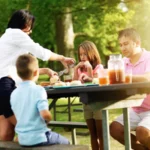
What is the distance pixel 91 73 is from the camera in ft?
17.8

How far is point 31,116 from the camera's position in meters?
3.90

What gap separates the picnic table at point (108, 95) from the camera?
394 centimetres

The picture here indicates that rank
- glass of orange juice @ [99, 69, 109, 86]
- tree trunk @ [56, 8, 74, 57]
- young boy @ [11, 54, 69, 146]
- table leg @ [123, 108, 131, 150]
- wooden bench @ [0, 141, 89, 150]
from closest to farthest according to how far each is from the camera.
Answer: wooden bench @ [0, 141, 89, 150], young boy @ [11, 54, 69, 146], glass of orange juice @ [99, 69, 109, 86], table leg @ [123, 108, 131, 150], tree trunk @ [56, 8, 74, 57]

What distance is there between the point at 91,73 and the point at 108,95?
125 centimetres

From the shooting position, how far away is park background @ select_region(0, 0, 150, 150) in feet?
54.9

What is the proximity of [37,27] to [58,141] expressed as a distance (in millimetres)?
18098

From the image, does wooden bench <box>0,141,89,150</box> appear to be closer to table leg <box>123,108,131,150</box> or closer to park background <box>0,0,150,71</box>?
table leg <box>123,108,131,150</box>

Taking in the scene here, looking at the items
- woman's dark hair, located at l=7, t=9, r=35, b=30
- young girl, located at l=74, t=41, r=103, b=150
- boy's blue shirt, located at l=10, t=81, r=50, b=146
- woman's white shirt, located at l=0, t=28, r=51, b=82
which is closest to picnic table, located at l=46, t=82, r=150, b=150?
boy's blue shirt, located at l=10, t=81, r=50, b=146

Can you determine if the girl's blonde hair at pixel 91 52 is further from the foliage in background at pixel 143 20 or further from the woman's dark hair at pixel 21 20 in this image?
the foliage in background at pixel 143 20

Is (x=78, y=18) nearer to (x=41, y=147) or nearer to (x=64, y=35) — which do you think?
(x=64, y=35)

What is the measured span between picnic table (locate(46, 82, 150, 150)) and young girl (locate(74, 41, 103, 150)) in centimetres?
101

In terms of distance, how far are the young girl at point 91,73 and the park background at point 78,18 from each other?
341cm

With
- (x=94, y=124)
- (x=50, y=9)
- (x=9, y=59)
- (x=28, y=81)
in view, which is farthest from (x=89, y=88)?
(x=50, y=9)

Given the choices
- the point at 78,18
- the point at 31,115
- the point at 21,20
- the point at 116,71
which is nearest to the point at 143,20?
the point at 78,18
